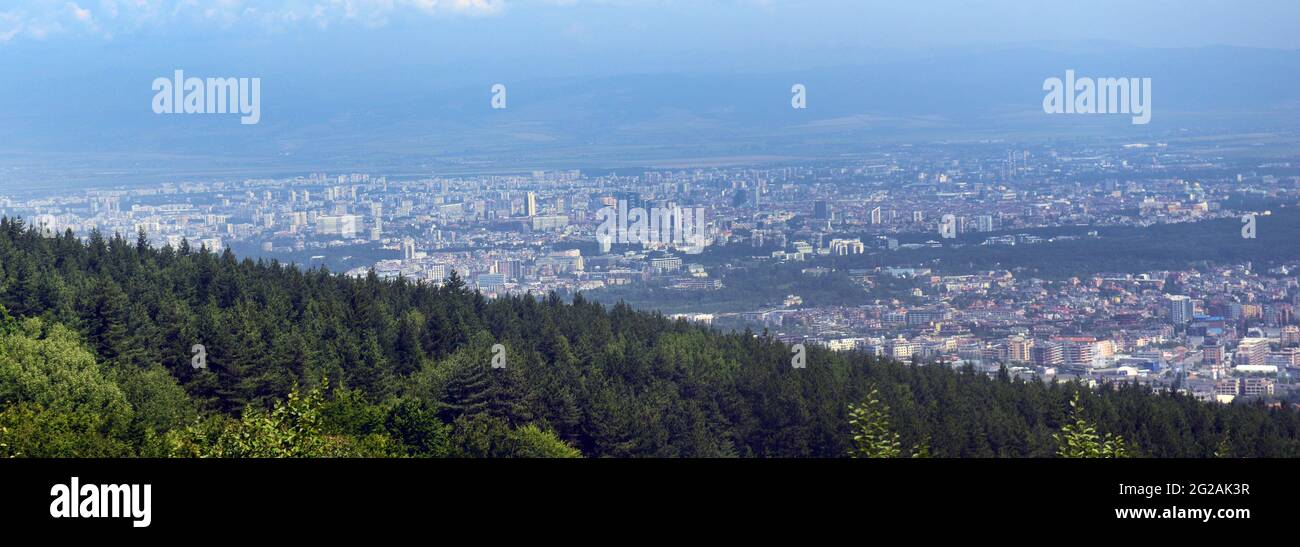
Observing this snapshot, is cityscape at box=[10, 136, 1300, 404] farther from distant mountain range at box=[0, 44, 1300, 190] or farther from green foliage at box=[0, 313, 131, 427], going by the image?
green foliage at box=[0, 313, 131, 427]

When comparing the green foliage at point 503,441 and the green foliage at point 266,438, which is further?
the green foliage at point 503,441

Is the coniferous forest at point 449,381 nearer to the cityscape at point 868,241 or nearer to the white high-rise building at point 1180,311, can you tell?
the cityscape at point 868,241

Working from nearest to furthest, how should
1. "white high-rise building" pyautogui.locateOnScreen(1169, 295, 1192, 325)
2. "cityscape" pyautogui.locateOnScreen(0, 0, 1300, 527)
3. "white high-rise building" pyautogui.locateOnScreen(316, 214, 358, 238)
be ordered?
1. "cityscape" pyautogui.locateOnScreen(0, 0, 1300, 527)
2. "white high-rise building" pyautogui.locateOnScreen(1169, 295, 1192, 325)
3. "white high-rise building" pyautogui.locateOnScreen(316, 214, 358, 238)

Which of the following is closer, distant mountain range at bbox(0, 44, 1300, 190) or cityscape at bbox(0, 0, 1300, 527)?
cityscape at bbox(0, 0, 1300, 527)

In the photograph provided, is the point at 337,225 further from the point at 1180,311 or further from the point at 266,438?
the point at 266,438

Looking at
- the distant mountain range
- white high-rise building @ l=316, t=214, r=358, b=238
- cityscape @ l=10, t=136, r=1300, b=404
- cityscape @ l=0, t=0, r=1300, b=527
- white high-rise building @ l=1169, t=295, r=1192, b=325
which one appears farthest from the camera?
the distant mountain range

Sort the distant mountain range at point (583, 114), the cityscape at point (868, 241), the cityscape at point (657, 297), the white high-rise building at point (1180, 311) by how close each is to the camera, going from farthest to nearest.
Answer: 1. the distant mountain range at point (583, 114)
2. the white high-rise building at point (1180, 311)
3. the cityscape at point (868, 241)
4. the cityscape at point (657, 297)

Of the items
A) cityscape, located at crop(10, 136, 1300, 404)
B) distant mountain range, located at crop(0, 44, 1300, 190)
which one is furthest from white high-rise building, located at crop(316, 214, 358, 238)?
distant mountain range, located at crop(0, 44, 1300, 190)

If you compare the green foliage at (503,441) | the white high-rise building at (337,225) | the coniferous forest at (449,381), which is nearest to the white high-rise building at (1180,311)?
the coniferous forest at (449,381)
